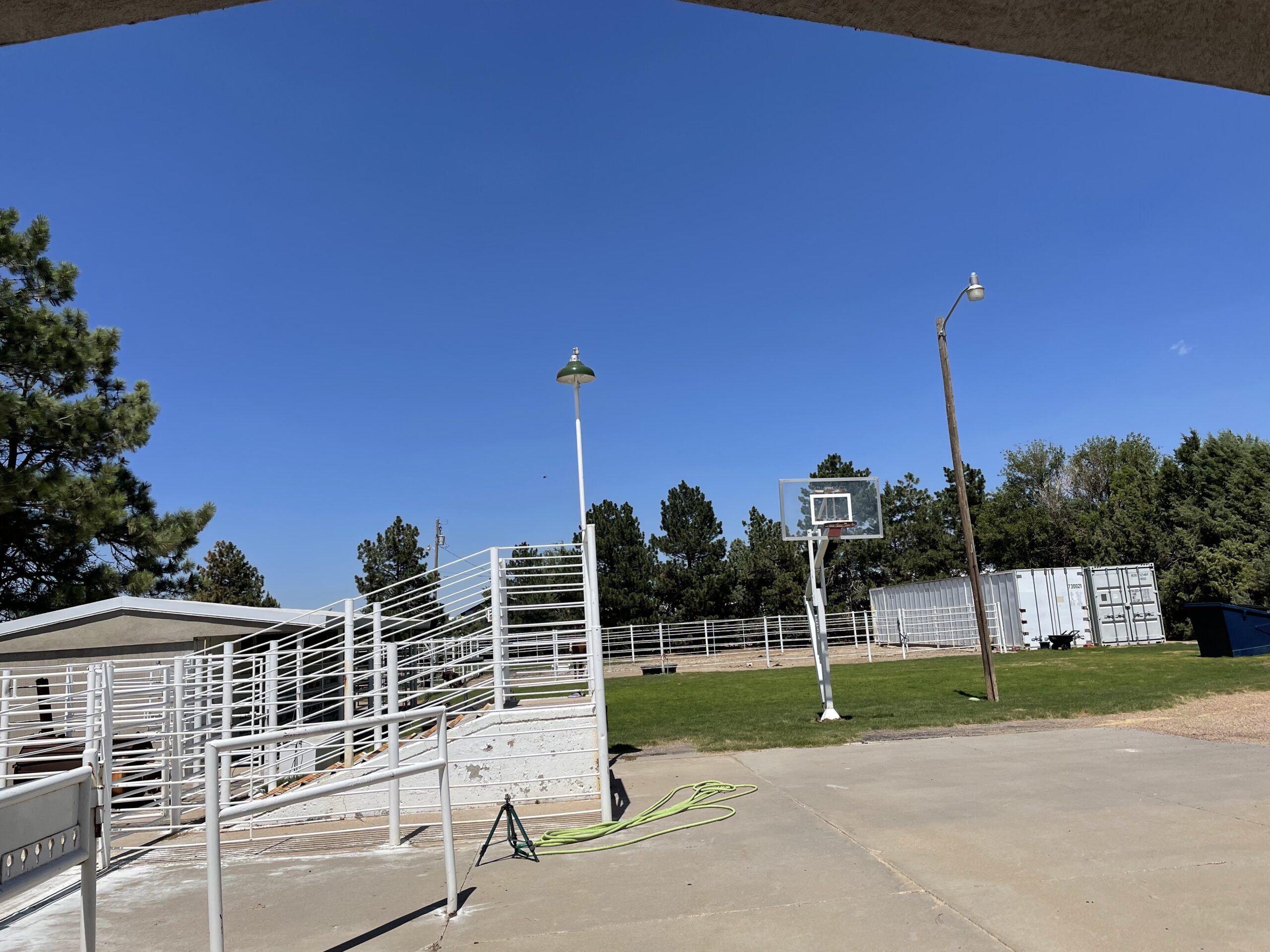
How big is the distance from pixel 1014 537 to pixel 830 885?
5595 centimetres

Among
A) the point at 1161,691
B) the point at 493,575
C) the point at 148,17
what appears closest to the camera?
the point at 148,17

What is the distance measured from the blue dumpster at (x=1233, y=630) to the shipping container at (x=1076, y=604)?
29.6 ft

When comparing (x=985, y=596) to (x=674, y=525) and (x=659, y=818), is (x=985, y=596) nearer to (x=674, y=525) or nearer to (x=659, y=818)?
(x=674, y=525)

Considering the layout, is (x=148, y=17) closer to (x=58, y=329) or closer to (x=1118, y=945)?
(x=1118, y=945)

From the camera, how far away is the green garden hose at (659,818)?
6.16 meters

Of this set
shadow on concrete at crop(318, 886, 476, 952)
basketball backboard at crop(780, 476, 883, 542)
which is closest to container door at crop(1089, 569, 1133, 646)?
basketball backboard at crop(780, 476, 883, 542)

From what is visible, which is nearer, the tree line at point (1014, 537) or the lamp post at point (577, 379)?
the lamp post at point (577, 379)

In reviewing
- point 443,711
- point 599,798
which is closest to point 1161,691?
point 599,798

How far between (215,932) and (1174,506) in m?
43.8

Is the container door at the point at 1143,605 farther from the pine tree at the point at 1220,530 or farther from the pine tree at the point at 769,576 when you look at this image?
the pine tree at the point at 769,576

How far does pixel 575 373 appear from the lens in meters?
10.1

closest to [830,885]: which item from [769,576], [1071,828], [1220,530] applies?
[1071,828]

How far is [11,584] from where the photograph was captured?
59.6 ft

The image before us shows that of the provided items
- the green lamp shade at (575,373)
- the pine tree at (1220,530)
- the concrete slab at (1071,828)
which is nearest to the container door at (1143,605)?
the pine tree at (1220,530)
